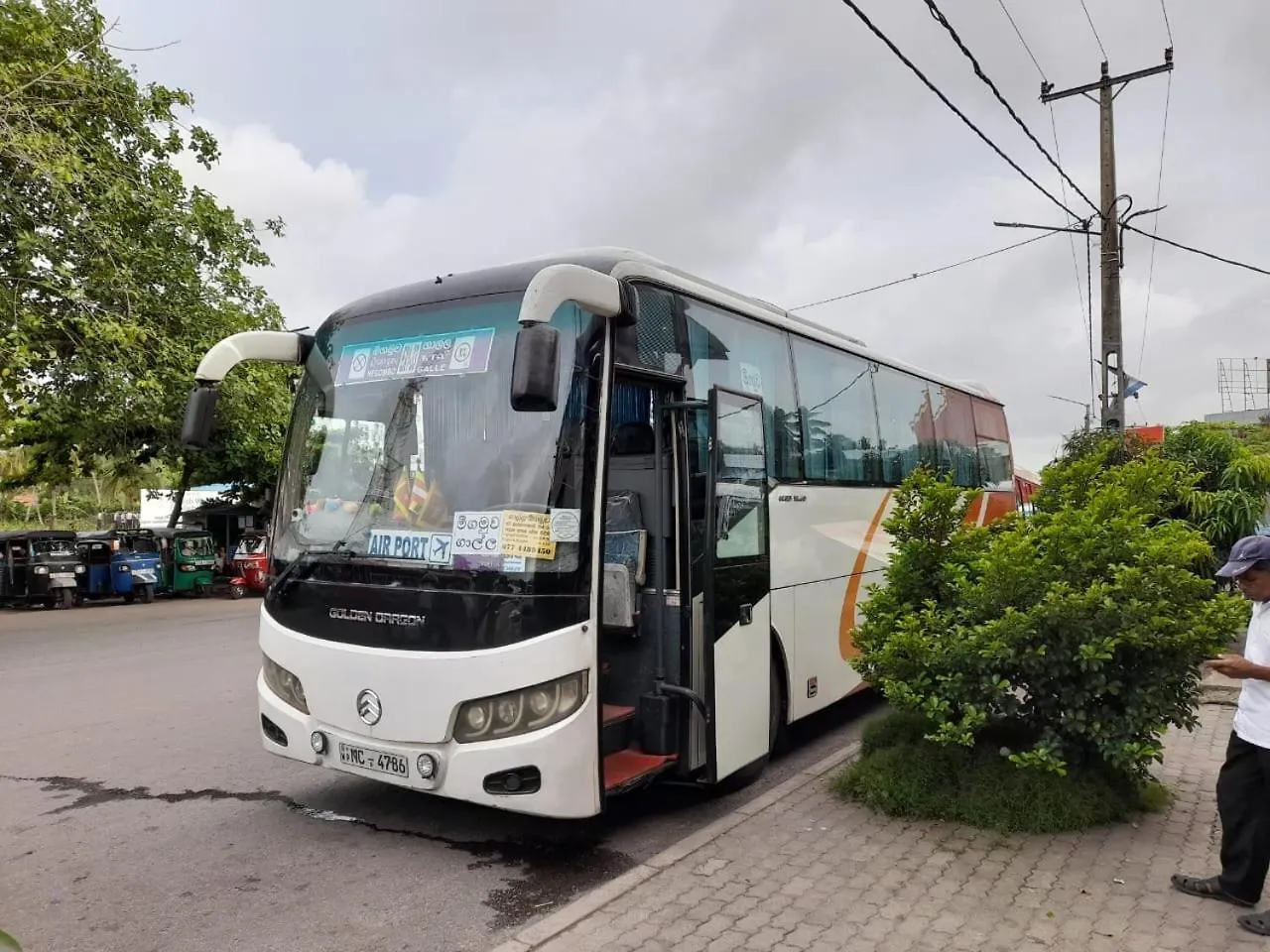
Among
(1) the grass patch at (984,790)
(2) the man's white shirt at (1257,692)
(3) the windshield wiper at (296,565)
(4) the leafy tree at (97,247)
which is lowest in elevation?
(1) the grass patch at (984,790)

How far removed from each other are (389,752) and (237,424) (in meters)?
16.4

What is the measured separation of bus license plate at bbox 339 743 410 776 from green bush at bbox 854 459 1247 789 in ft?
8.67

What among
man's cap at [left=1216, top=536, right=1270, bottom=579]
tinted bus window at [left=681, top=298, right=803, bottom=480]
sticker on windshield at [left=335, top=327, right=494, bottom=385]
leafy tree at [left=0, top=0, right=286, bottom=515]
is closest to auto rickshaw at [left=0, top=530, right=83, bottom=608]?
leafy tree at [left=0, top=0, right=286, bottom=515]

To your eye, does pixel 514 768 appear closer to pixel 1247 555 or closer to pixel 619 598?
pixel 619 598

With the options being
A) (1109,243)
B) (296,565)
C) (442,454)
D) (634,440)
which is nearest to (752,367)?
(634,440)

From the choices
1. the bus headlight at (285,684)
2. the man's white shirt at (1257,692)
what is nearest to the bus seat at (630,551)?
the bus headlight at (285,684)

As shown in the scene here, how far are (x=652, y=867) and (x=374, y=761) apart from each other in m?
1.46

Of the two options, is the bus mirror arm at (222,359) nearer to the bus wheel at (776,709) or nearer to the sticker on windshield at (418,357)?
the sticker on windshield at (418,357)

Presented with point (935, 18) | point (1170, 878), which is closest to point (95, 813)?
point (1170, 878)

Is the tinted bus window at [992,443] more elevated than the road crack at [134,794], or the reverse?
the tinted bus window at [992,443]

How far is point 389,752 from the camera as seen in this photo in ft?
15.1

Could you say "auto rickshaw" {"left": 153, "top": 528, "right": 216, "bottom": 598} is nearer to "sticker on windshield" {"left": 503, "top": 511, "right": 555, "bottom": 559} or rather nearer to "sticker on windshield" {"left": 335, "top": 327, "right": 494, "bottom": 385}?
"sticker on windshield" {"left": 335, "top": 327, "right": 494, "bottom": 385}

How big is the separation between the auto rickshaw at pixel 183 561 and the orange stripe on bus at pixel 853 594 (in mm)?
18540

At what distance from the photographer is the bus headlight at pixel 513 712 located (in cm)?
446
